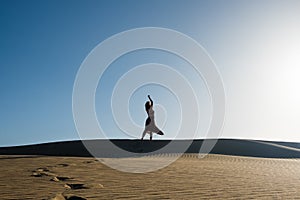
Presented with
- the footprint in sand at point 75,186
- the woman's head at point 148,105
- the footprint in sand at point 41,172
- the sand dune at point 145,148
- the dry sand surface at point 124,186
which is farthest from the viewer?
the sand dune at point 145,148

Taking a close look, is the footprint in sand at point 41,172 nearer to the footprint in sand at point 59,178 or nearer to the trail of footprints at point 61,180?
the trail of footprints at point 61,180

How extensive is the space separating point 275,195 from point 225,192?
1038 mm

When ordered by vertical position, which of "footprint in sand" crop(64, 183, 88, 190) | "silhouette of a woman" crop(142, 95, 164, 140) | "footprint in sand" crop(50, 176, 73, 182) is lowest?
"footprint in sand" crop(64, 183, 88, 190)

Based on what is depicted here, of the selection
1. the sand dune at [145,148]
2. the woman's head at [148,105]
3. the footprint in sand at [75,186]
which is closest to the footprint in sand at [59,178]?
the footprint in sand at [75,186]

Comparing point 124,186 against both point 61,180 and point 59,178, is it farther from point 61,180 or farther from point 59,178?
point 59,178

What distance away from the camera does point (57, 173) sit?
9336 millimetres

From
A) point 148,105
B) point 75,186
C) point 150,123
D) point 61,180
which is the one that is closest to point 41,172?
point 61,180

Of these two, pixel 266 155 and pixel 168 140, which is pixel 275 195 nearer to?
pixel 168 140

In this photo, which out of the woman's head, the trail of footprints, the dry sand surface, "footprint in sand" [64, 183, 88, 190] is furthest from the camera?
the woman's head

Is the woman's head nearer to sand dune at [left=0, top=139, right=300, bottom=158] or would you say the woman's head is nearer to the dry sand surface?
sand dune at [left=0, top=139, right=300, bottom=158]

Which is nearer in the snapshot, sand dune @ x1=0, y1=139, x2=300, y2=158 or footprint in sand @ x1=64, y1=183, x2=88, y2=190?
footprint in sand @ x1=64, y1=183, x2=88, y2=190

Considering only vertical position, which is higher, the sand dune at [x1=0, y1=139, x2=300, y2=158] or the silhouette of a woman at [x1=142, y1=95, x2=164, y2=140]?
the silhouette of a woman at [x1=142, y1=95, x2=164, y2=140]

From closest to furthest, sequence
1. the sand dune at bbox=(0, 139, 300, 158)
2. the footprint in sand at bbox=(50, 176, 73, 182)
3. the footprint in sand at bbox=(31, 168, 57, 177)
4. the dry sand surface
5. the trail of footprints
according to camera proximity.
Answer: the trail of footprints
the dry sand surface
the footprint in sand at bbox=(50, 176, 73, 182)
the footprint in sand at bbox=(31, 168, 57, 177)
the sand dune at bbox=(0, 139, 300, 158)

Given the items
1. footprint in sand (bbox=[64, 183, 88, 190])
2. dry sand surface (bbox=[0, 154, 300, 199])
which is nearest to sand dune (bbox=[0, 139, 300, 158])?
dry sand surface (bbox=[0, 154, 300, 199])
